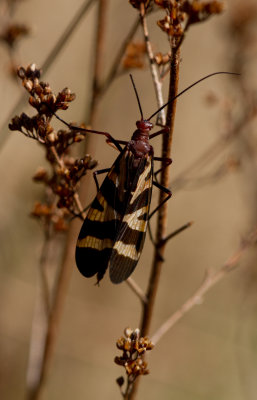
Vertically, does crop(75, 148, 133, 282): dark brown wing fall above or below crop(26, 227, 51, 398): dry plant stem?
above

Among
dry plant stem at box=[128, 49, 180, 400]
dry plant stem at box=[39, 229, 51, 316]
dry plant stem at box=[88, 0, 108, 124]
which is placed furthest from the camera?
dry plant stem at box=[88, 0, 108, 124]

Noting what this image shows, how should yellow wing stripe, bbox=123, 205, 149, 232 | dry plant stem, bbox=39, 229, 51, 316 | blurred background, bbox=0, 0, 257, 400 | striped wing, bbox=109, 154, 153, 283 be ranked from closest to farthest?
striped wing, bbox=109, 154, 153, 283, yellow wing stripe, bbox=123, 205, 149, 232, dry plant stem, bbox=39, 229, 51, 316, blurred background, bbox=0, 0, 257, 400

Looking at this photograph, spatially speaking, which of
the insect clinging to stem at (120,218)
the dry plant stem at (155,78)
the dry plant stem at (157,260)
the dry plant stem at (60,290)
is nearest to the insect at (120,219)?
the insect clinging to stem at (120,218)

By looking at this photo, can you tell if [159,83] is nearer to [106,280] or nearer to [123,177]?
[123,177]

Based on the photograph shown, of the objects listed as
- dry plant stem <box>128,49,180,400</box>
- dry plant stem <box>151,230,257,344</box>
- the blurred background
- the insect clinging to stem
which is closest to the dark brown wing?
the insect clinging to stem

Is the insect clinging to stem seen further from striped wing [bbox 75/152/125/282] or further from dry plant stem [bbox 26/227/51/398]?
dry plant stem [bbox 26/227/51/398]

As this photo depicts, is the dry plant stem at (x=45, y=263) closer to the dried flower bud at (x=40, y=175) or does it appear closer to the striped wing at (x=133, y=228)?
the dried flower bud at (x=40, y=175)
